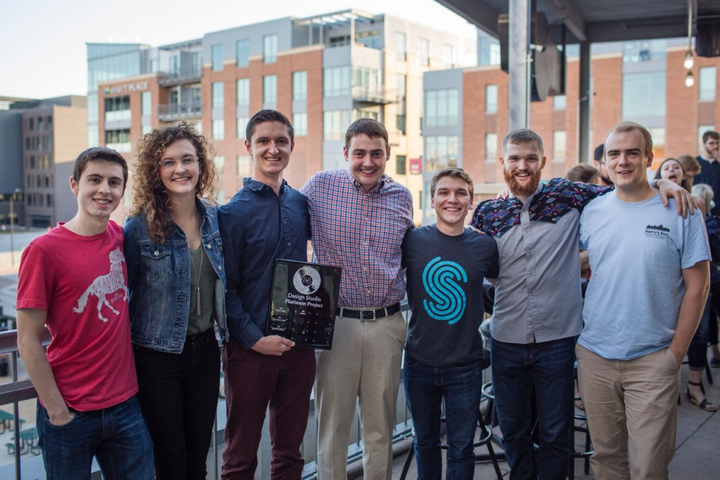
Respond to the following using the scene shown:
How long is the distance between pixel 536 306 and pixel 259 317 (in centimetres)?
155

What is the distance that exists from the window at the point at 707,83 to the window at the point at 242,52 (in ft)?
127

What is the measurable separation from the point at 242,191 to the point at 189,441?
1.26 meters

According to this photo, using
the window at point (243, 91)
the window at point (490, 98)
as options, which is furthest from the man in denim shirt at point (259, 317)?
the window at point (243, 91)

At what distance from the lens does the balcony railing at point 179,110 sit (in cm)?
6300

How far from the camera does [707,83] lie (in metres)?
38.3

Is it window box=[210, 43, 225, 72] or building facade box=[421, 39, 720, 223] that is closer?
building facade box=[421, 39, 720, 223]

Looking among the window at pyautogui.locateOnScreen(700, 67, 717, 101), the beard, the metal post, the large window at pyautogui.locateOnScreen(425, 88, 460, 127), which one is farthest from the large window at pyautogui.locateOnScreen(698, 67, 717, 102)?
the beard

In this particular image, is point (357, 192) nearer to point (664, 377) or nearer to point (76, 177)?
point (76, 177)

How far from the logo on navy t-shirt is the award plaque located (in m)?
0.57

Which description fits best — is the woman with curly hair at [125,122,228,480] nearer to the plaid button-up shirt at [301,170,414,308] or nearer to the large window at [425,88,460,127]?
the plaid button-up shirt at [301,170,414,308]

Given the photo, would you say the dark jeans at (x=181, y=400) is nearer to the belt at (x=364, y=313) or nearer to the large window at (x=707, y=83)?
the belt at (x=364, y=313)

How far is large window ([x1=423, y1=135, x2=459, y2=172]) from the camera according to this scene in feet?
155

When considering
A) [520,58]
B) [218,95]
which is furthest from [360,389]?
[218,95]

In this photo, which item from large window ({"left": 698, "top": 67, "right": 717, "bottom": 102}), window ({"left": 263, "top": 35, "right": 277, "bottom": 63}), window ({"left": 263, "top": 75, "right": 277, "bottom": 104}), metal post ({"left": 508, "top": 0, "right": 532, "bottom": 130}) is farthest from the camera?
window ({"left": 263, "top": 75, "right": 277, "bottom": 104})
